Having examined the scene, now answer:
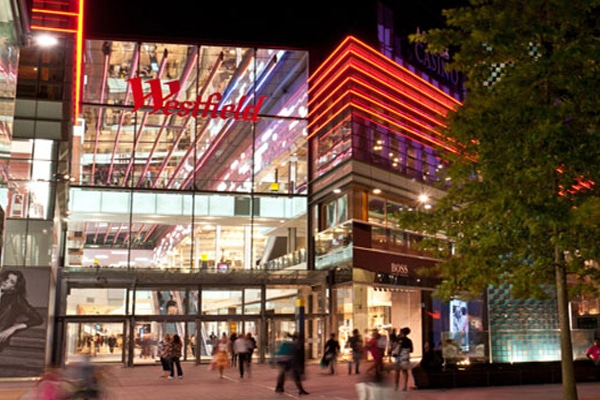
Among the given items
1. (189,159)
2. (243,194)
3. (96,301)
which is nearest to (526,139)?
(243,194)

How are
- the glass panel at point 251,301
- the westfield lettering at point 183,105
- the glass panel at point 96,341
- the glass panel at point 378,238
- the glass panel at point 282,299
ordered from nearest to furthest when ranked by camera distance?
1. the glass panel at point 378,238
2. the glass panel at point 96,341
3. the glass panel at point 251,301
4. the glass panel at point 282,299
5. the westfield lettering at point 183,105

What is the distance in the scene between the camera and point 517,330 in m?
26.8

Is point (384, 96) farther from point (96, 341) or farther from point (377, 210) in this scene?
point (96, 341)

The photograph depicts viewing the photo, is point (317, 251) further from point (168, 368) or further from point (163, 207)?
point (168, 368)

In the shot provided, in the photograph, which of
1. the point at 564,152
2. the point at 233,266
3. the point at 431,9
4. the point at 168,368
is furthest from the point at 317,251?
the point at 564,152

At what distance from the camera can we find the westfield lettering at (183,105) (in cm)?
3809

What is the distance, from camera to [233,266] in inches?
1527

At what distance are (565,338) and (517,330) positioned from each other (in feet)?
45.0

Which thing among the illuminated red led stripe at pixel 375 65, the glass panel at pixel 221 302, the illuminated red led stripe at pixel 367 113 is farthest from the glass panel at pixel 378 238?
the glass panel at pixel 221 302

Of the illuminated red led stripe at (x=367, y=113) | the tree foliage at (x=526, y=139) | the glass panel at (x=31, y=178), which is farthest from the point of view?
the illuminated red led stripe at (x=367, y=113)

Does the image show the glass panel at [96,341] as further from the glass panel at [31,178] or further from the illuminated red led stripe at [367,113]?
the illuminated red led stripe at [367,113]

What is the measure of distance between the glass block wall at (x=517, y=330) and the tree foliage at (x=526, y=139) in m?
12.3

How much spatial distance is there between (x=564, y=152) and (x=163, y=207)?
28.1m

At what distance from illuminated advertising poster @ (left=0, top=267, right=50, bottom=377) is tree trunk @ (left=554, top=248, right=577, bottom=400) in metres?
19.2
